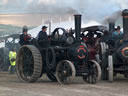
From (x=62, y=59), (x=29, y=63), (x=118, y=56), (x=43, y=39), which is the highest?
(x=43, y=39)

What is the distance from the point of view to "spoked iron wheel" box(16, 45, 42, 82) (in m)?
10.4

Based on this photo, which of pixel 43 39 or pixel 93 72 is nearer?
pixel 93 72

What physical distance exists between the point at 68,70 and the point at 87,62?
902mm

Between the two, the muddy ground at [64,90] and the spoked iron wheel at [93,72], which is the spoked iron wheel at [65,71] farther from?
the spoked iron wheel at [93,72]

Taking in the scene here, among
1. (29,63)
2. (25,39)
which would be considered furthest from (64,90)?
(25,39)

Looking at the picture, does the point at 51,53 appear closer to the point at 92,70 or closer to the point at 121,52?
the point at 92,70

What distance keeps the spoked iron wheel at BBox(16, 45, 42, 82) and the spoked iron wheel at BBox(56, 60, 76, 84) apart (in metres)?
0.68

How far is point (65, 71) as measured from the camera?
32.5 ft

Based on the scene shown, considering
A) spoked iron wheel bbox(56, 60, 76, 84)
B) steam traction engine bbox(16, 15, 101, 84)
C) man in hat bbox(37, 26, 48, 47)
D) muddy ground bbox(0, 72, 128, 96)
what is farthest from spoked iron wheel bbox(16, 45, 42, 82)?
muddy ground bbox(0, 72, 128, 96)

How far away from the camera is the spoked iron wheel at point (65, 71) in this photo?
380 inches

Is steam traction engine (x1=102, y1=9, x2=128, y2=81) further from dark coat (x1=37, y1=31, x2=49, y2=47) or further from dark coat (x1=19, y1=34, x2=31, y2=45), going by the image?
dark coat (x1=19, y1=34, x2=31, y2=45)

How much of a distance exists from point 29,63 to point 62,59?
1.08 m

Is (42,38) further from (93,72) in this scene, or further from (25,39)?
(93,72)

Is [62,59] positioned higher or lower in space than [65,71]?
higher
